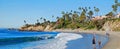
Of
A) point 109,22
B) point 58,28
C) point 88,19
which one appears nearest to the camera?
point 109,22

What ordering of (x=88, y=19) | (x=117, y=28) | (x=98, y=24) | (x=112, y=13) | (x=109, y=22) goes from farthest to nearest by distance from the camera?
(x=88, y=19), (x=112, y=13), (x=98, y=24), (x=109, y=22), (x=117, y=28)

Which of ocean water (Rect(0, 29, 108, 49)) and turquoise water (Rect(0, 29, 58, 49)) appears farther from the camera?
turquoise water (Rect(0, 29, 58, 49))

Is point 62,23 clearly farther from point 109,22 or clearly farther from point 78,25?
point 109,22

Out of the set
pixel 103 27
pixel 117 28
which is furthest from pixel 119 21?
pixel 103 27

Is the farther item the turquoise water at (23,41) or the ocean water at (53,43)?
the turquoise water at (23,41)

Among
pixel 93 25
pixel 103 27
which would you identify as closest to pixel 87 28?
pixel 93 25

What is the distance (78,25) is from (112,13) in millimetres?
23509

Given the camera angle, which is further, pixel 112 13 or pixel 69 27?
pixel 69 27

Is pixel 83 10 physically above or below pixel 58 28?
above

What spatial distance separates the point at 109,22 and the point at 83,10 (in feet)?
189

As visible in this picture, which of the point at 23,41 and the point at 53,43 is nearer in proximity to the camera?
the point at 53,43

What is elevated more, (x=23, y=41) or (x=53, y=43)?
(x=53, y=43)

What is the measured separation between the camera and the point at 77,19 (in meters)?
188

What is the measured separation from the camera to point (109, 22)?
130m
